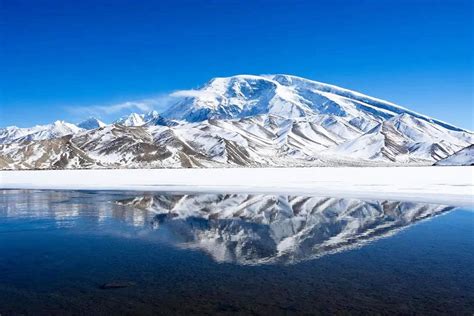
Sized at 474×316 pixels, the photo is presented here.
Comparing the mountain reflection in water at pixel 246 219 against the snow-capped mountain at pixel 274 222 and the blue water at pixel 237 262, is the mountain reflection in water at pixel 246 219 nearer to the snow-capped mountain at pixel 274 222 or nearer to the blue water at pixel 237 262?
the snow-capped mountain at pixel 274 222

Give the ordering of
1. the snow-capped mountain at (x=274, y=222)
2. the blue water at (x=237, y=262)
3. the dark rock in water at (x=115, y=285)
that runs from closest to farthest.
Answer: the blue water at (x=237, y=262) < the dark rock in water at (x=115, y=285) < the snow-capped mountain at (x=274, y=222)

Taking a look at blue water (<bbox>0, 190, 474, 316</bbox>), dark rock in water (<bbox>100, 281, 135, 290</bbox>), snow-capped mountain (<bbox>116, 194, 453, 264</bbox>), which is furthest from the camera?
snow-capped mountain (<bbox>116, 194, 453, 264</bbox>)

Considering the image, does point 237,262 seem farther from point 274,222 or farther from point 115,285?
point 274,222

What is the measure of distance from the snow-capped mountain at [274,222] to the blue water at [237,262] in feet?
0.35

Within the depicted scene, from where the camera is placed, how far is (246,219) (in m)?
28.0

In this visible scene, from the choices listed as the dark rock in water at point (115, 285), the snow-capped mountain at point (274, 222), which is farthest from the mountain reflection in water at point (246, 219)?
the dark rock in water at point (115, 285)

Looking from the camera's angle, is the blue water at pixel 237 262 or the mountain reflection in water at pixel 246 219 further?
the mountain reflection in water at pixel 246 219

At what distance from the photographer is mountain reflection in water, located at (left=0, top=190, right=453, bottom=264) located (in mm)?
19472

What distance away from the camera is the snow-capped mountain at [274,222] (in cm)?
1895

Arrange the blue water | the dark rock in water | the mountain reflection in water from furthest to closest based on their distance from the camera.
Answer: the mountain reflection in water, the dark rock in water, the blue water

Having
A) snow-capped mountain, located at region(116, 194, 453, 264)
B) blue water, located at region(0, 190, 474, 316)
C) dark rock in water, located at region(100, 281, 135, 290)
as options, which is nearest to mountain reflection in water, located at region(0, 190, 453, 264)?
snow-capped mountain, located at region(116, 194, 453, 264)

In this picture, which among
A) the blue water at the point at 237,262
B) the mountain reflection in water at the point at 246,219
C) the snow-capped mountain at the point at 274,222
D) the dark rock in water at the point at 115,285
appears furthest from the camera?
the mountain reflection in water at the point at 246,219

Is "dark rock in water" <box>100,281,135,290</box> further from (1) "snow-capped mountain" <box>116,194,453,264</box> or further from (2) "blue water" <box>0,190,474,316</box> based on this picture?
(1) "snow-capped mountain" <box>116,194,453,264</box>

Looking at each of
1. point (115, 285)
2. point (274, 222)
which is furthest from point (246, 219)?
point (115, 285)
